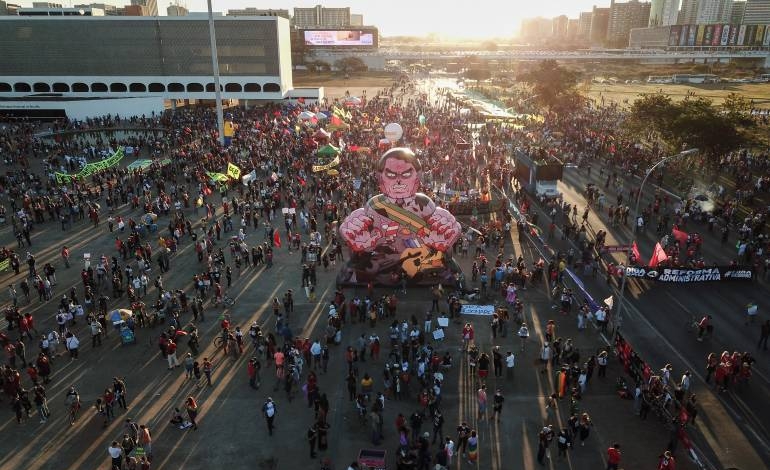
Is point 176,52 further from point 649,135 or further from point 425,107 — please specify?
point 649,135

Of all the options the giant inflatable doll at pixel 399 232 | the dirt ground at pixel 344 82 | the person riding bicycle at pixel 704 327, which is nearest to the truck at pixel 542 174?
the giant inflatable doll at pixel 399 232

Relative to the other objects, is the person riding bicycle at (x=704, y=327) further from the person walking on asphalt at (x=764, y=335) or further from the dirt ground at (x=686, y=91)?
the dirt ground at (x=686, y=91)

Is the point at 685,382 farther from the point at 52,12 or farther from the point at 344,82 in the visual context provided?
the point at 344,82

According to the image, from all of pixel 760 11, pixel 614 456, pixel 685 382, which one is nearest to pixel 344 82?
pixel 685 382

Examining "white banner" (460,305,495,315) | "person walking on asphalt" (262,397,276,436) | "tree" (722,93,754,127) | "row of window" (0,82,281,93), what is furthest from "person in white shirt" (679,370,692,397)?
"row of window" (0,82,281,93)

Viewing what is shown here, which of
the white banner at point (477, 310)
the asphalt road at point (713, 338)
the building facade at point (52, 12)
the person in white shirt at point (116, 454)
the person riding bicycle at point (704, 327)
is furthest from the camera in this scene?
the building facade at point (52, 12)

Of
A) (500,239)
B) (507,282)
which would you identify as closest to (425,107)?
(500,239)

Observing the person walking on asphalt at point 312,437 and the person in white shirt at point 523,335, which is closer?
the person walking on asphalt at point 312,437
